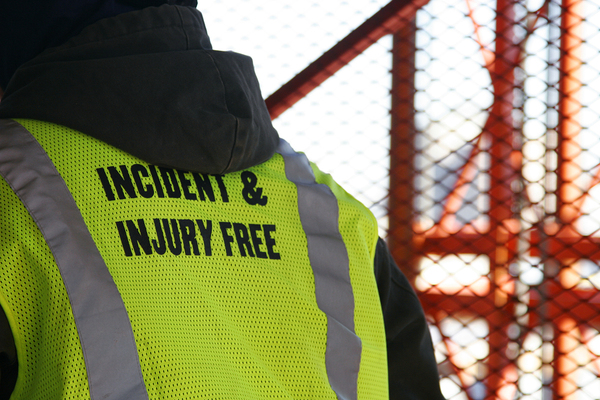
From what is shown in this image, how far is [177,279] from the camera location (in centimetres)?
64

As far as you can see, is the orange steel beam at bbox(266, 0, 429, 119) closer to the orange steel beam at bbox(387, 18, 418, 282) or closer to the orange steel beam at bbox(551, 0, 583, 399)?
the orange steel beam at bbox(387, 18, 418, 282)

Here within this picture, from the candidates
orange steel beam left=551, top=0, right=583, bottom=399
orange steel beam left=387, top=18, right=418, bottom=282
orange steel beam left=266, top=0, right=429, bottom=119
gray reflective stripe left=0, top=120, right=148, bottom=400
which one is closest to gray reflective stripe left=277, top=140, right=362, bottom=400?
gray reflective stripe left=0, top=120, right=148, bottom=400

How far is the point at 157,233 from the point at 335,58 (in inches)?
39.3

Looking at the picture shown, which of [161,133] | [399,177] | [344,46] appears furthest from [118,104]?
[399,177]

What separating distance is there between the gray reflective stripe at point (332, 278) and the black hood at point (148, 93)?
140 millimetres

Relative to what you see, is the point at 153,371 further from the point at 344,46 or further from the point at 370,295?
the point at 344,46

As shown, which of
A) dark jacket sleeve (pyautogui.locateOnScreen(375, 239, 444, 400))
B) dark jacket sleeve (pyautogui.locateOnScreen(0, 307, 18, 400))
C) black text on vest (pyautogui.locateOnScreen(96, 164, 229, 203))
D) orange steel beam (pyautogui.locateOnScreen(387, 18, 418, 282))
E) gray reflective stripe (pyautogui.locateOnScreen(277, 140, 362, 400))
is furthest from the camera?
orange steel beam (pyautogui.locateOnScreen(387, 18, 418, 282))

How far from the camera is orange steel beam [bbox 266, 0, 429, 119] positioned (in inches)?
59.3

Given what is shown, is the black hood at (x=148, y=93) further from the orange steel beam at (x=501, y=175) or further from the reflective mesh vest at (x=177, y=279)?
the orange steel beam at (x=501, y=175)

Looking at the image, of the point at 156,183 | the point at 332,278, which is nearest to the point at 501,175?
the point at 332,278

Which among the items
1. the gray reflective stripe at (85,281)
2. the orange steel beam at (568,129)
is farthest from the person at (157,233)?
the orange steel beam at (568,129)

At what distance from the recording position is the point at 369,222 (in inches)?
33.9

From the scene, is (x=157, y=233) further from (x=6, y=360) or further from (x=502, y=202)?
(x=502, y=202)

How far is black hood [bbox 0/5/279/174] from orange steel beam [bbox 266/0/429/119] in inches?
31.1
